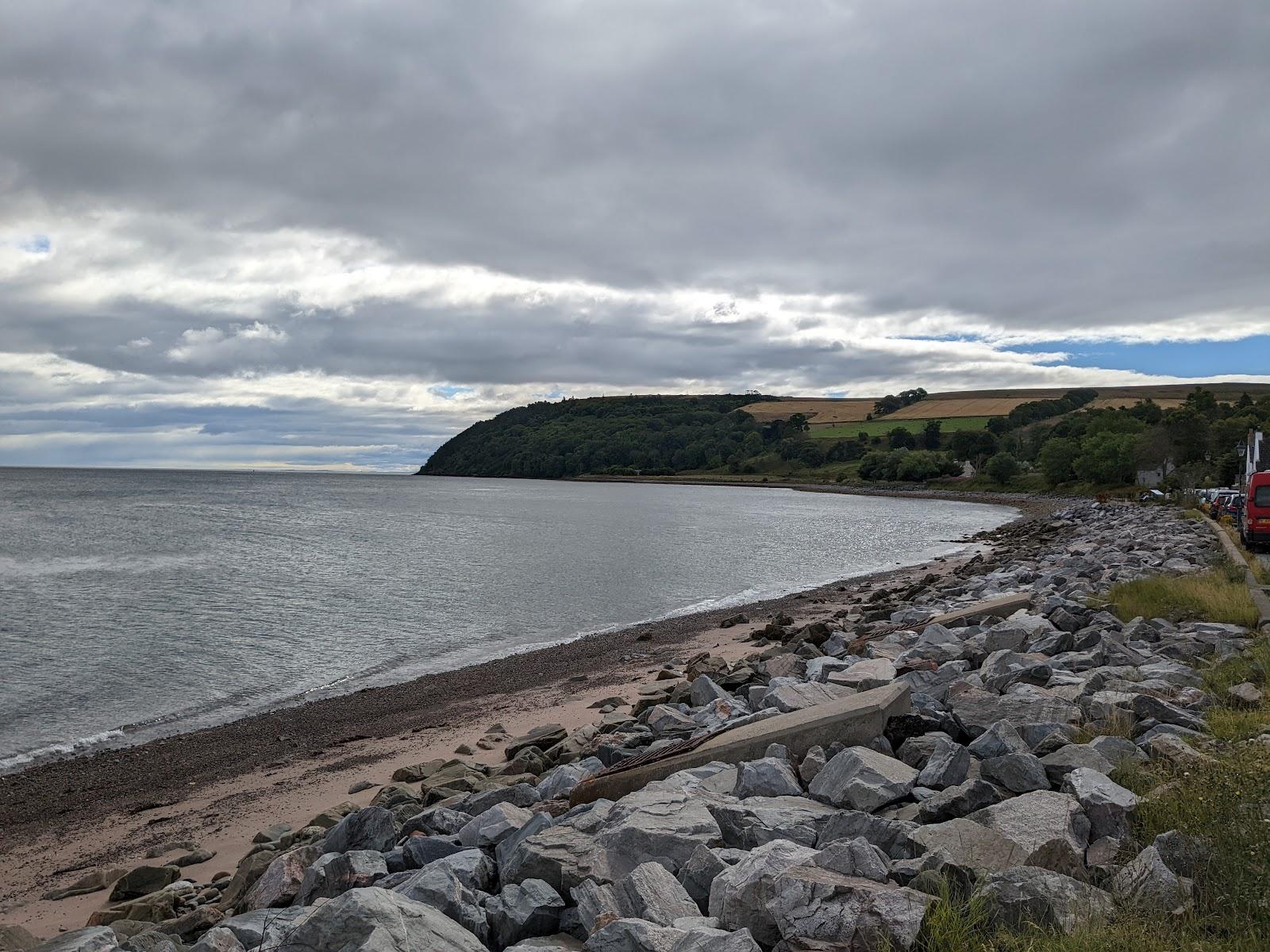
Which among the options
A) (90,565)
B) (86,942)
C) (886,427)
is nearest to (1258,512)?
(86,942)

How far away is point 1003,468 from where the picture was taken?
124562mm

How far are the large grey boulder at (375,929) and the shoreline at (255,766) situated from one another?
15.5ft

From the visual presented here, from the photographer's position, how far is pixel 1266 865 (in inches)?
145

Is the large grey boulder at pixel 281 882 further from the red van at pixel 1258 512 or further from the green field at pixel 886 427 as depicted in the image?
the green field at pixel 886 427

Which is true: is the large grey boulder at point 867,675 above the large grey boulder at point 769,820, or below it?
below

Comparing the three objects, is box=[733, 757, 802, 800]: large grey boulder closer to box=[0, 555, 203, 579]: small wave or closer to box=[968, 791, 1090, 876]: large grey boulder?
box=[968, 791, 1090, 876]: large grey boulder

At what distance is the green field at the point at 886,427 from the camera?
165m

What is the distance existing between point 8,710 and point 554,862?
15.2 meters

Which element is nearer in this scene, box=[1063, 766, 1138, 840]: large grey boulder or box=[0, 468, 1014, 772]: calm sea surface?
box=[1063, 766, 1138, 840]: large grey boulder

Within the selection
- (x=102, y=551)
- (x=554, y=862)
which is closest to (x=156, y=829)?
(x=554, y=862)

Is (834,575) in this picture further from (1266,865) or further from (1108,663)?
(1266,865)

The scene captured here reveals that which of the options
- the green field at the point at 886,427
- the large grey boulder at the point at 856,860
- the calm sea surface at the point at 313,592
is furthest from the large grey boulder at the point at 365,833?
the green field at the point at 886,427

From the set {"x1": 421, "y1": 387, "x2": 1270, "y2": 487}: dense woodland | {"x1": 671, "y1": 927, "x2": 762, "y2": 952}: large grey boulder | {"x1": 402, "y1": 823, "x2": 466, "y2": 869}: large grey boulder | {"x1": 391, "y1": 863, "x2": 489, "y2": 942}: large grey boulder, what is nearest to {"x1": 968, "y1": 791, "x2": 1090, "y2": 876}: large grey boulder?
{"x1": 671, "y1": 927, "x2": 762, "y2": 952}: large grey boulder

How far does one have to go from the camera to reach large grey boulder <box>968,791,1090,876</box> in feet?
14.3
